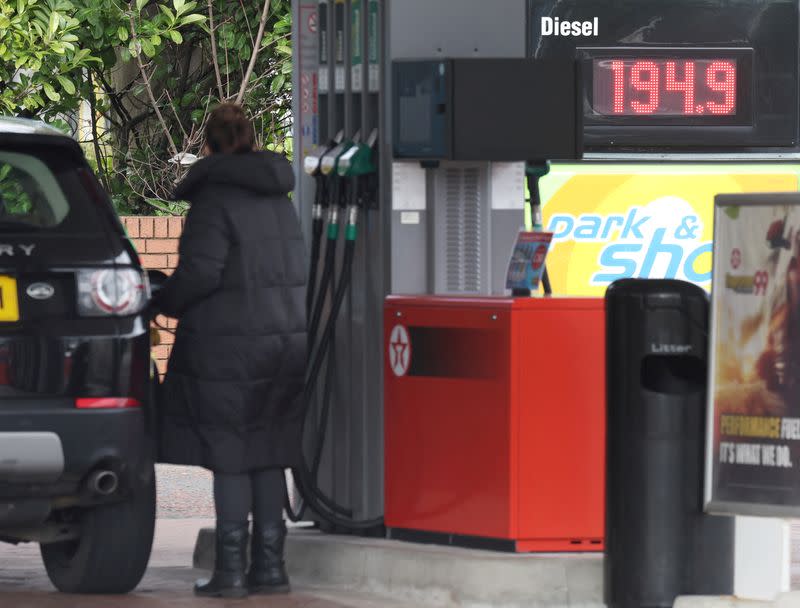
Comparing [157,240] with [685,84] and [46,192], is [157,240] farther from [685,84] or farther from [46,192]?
[46,192]

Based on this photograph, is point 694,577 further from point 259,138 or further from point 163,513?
point 259,138

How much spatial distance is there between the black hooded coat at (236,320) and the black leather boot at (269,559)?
10.8 inches

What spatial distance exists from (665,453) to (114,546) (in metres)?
2.11

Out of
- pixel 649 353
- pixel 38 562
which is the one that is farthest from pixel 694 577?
pixel 38 562

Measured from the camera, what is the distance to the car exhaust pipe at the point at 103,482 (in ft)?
21.4

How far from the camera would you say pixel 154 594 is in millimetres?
7395

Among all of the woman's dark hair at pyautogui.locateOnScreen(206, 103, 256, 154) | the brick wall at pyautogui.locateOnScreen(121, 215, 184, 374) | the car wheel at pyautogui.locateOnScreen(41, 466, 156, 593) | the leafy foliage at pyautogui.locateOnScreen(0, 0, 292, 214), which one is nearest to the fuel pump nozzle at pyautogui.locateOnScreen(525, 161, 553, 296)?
the woman's dark hair at pyautogui.locateOnScreen(206, 103, 256, 154)

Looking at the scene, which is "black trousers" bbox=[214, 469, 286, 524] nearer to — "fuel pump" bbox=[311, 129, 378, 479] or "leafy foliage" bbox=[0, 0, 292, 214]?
"fuel pump" bbox=[311, 129, 378, 479]

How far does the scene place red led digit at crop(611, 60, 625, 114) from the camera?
10211 millimetres

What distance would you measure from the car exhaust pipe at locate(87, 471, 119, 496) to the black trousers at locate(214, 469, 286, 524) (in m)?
0.72

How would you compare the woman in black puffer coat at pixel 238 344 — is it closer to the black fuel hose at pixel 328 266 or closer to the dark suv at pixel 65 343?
the dark suv at pixel 65 343

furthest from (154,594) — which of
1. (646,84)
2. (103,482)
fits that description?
(646,84)

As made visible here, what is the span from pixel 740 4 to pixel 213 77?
641 cm

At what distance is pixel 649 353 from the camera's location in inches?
252
